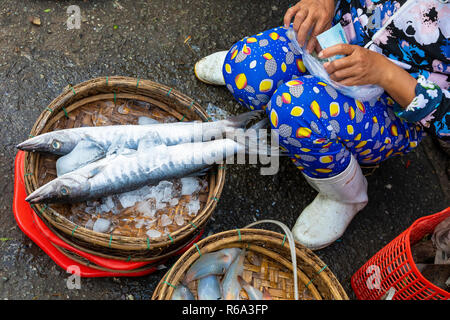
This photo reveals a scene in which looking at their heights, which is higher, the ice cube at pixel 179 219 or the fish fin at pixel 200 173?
the fish fin at pixel 200 173

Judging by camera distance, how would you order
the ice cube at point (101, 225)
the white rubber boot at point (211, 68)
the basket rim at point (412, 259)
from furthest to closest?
the white rubber boot at point (211, 68), the ice cube at point (101, 225), the basket rim at point (412, 259)

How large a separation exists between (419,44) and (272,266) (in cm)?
122

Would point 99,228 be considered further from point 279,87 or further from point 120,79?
point 279,87

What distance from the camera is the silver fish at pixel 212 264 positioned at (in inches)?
71.4

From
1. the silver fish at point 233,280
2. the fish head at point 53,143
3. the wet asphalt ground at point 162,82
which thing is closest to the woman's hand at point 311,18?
the wet asphalt ground at point 162,82

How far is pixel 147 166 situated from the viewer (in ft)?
6.53

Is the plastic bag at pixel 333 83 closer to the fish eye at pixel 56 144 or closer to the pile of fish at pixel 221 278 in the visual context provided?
the pile of fish at pixel 221 278

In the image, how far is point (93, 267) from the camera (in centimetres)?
193

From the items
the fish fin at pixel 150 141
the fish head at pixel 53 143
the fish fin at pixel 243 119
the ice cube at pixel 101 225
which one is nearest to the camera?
the fish head at pixel 53 143

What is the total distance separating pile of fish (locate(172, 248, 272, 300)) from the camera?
1.82 m

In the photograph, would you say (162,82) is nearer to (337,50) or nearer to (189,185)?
(189,185)

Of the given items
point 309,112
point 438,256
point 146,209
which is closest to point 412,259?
point 438,256

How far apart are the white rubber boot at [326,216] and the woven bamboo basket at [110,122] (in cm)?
62

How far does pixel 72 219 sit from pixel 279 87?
115 cm
